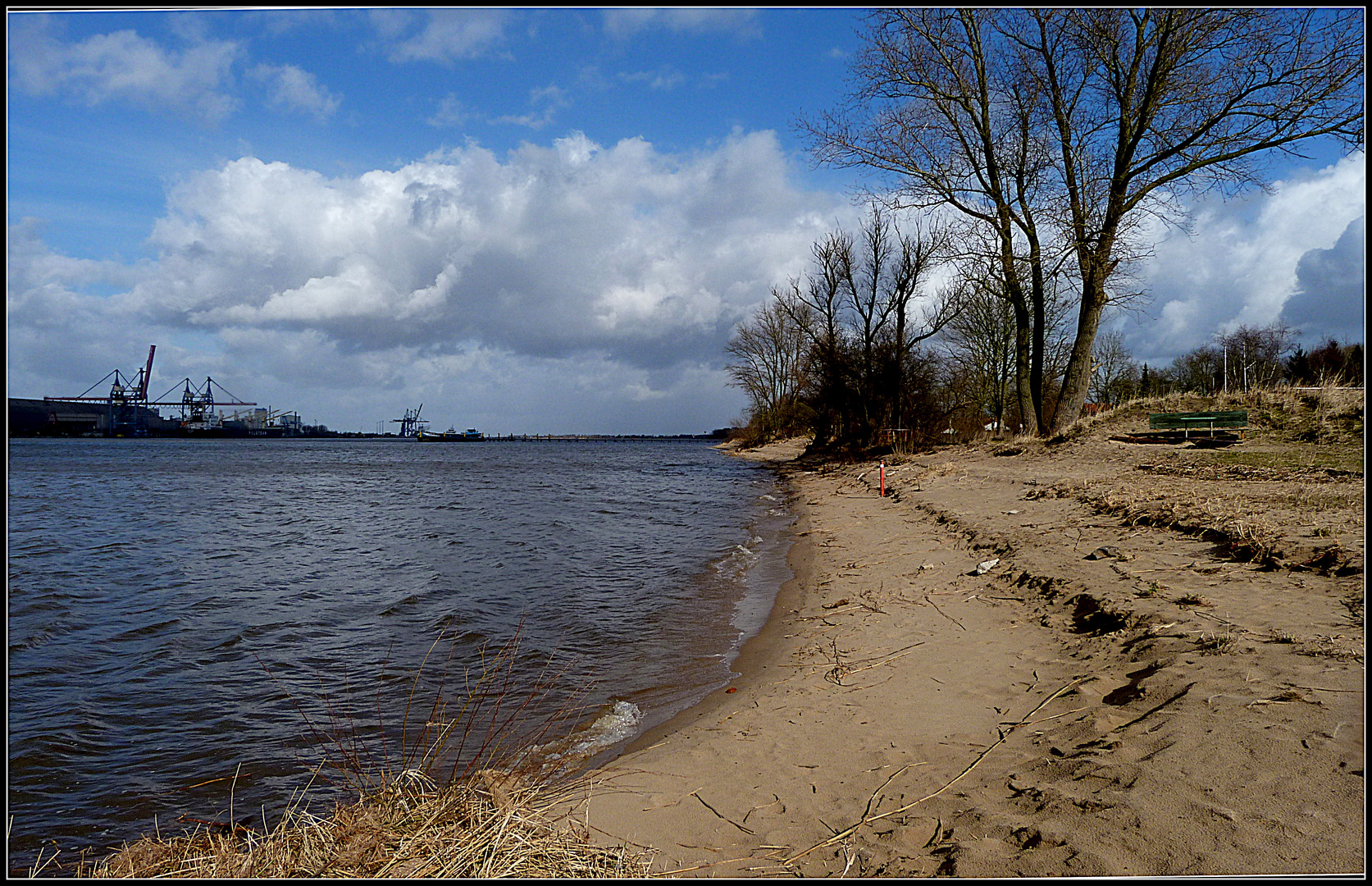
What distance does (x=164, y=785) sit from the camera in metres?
4.10

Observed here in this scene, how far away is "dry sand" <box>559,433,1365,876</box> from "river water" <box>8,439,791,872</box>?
42.6 inches

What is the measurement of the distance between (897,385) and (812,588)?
22.7 m

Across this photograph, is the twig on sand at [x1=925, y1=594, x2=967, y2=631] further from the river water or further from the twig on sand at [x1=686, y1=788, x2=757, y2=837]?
the twig on sand at [x1=686, y1=788, x2=757, y2=837]

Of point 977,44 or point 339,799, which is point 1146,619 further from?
point 977,44

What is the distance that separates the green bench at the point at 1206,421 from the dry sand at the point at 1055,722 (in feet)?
21.1

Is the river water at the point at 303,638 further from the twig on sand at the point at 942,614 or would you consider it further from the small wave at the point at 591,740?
the twig on sand at the point at 942,614

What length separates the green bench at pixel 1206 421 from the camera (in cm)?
1359

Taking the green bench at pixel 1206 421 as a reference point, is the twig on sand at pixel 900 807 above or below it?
below

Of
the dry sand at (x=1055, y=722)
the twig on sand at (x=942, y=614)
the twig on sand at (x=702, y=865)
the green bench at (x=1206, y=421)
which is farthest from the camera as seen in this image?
the green bench at (x=1206, y=421)

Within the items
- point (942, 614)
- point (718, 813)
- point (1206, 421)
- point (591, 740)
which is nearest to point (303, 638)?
point (591, 740)

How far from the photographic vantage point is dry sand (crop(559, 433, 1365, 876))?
2.50 metres

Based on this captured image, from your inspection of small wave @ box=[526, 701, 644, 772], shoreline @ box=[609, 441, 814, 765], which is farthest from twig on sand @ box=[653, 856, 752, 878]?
shoreline @ box=[609, 441, 814, 765]

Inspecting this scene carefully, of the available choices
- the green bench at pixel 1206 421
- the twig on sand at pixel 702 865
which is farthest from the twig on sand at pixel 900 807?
the green bench at pixel 1206 421

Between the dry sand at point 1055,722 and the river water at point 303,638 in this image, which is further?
the river water at point 303,638
